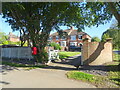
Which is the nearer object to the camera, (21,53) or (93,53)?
(93,53)

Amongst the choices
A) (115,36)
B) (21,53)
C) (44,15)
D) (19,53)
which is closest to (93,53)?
(44,15)

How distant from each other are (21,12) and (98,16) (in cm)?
770

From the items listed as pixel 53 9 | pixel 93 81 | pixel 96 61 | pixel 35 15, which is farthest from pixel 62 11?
pixel 93 81

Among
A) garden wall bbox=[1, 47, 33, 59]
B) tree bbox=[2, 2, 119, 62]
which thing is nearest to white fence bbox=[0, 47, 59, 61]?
garden wall bbox=[1, 47, 33, 59]

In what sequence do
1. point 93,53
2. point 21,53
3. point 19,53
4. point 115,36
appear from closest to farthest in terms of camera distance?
point 93,53 → point 21,53 → point 19,53 → point 115,36

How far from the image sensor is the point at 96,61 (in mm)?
11227

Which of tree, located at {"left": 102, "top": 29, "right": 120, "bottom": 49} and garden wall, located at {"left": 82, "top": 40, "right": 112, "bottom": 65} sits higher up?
tree, located at {"left": 102, "top": 29, "right": 120, "bottom": 49}

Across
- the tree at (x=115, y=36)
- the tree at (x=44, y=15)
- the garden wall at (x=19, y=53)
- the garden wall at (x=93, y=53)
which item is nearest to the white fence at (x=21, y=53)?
the garden wall at (x=19, y=53)

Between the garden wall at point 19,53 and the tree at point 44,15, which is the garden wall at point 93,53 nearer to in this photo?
the tree at point 44,15

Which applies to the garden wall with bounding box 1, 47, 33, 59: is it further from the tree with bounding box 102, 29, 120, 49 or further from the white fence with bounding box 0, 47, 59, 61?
the tree with bounding box 102, 29, 120, 49

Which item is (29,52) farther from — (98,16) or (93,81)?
(93,81)

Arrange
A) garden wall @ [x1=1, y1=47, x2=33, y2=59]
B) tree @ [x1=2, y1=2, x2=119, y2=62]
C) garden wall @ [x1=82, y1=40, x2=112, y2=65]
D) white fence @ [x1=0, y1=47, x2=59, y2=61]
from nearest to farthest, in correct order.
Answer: tree @ [x1=2, y1=2, x2=119, y2=62] < garden wall @ [x1=82, y1=40, x2=112, y2=65] < white fence @ [x1=0, y1=47, x2=59, y2=61] < garden wall @ [x1=1, y1=47, x2=33, y2=59]

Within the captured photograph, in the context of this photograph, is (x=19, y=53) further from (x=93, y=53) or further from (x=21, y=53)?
(x=93, y=53)

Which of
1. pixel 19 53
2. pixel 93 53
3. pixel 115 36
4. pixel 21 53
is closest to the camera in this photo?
pixel 93 53
